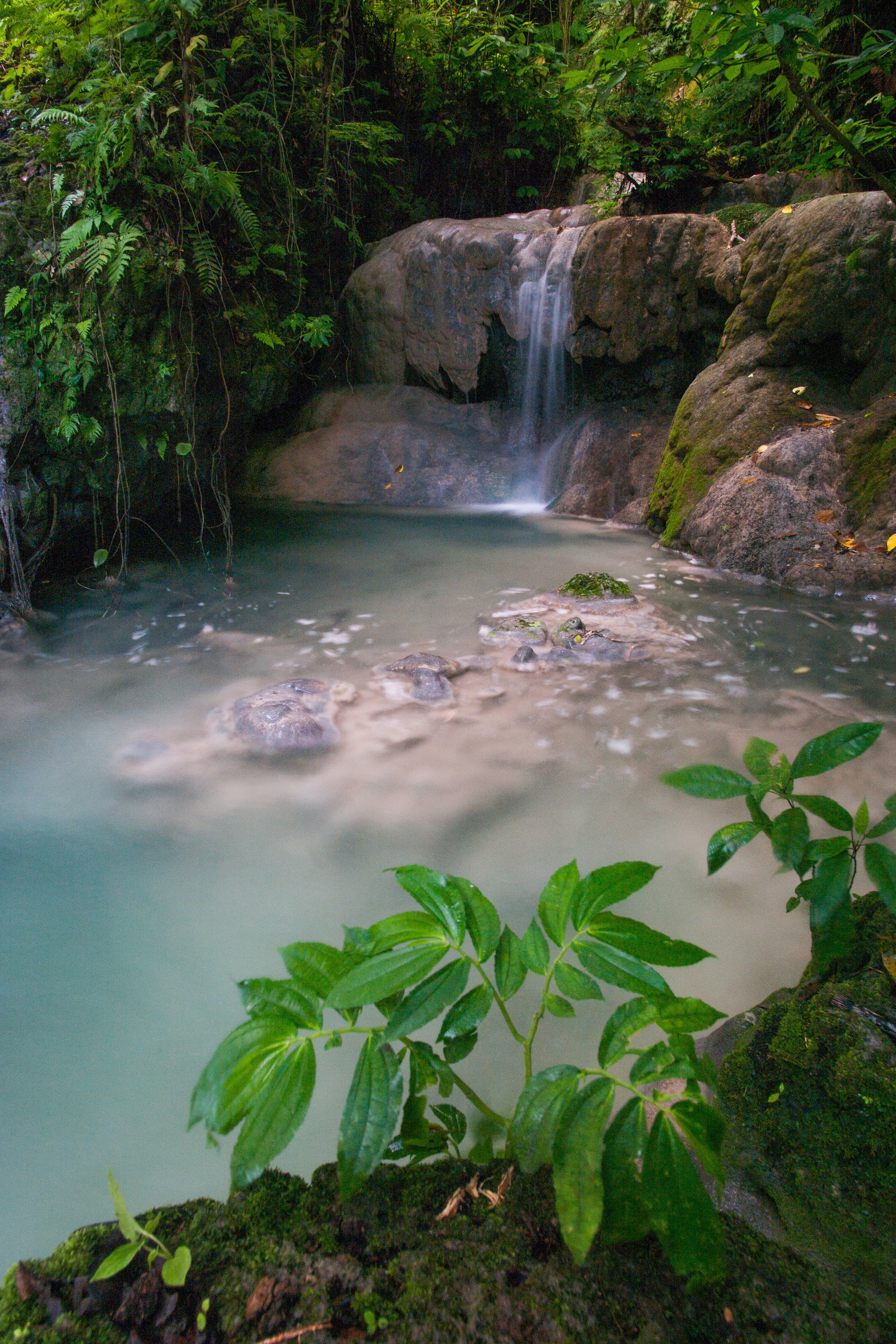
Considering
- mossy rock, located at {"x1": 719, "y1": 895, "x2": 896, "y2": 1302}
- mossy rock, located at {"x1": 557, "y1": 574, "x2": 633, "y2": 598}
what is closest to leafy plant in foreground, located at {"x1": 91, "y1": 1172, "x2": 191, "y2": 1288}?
mossy rock, located at {"x1": 719, "y1": 895, "x2": 896, "y2": 1302}

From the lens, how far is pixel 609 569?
544cm

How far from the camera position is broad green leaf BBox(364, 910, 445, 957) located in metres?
0.91

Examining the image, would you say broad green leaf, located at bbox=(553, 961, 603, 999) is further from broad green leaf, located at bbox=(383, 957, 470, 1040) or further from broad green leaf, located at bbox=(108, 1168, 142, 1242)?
broad green leaf, located at bbox=(108, 1168, 142, 1242)

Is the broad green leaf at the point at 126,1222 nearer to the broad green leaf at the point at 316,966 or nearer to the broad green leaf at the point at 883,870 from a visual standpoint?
the broad green leaf at the point at 316,966

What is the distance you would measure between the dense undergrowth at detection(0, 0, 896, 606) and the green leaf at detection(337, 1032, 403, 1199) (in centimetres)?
201

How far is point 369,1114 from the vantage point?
81cm

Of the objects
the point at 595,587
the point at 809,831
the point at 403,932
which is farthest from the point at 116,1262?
the point at 595,587

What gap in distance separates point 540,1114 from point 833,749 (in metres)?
0.78

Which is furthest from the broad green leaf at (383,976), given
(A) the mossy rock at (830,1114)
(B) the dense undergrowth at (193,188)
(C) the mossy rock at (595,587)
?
(C) the mossy rock at (595,587)

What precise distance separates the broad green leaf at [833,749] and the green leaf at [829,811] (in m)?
0.04

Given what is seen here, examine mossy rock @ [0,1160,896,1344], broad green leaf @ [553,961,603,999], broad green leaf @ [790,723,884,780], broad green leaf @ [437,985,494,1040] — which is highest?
broad green leaf @ [790,723,884,780]

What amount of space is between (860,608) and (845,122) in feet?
9.63

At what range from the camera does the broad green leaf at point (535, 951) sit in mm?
891

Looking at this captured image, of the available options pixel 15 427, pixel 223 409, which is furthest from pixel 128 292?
pixel 223 409
